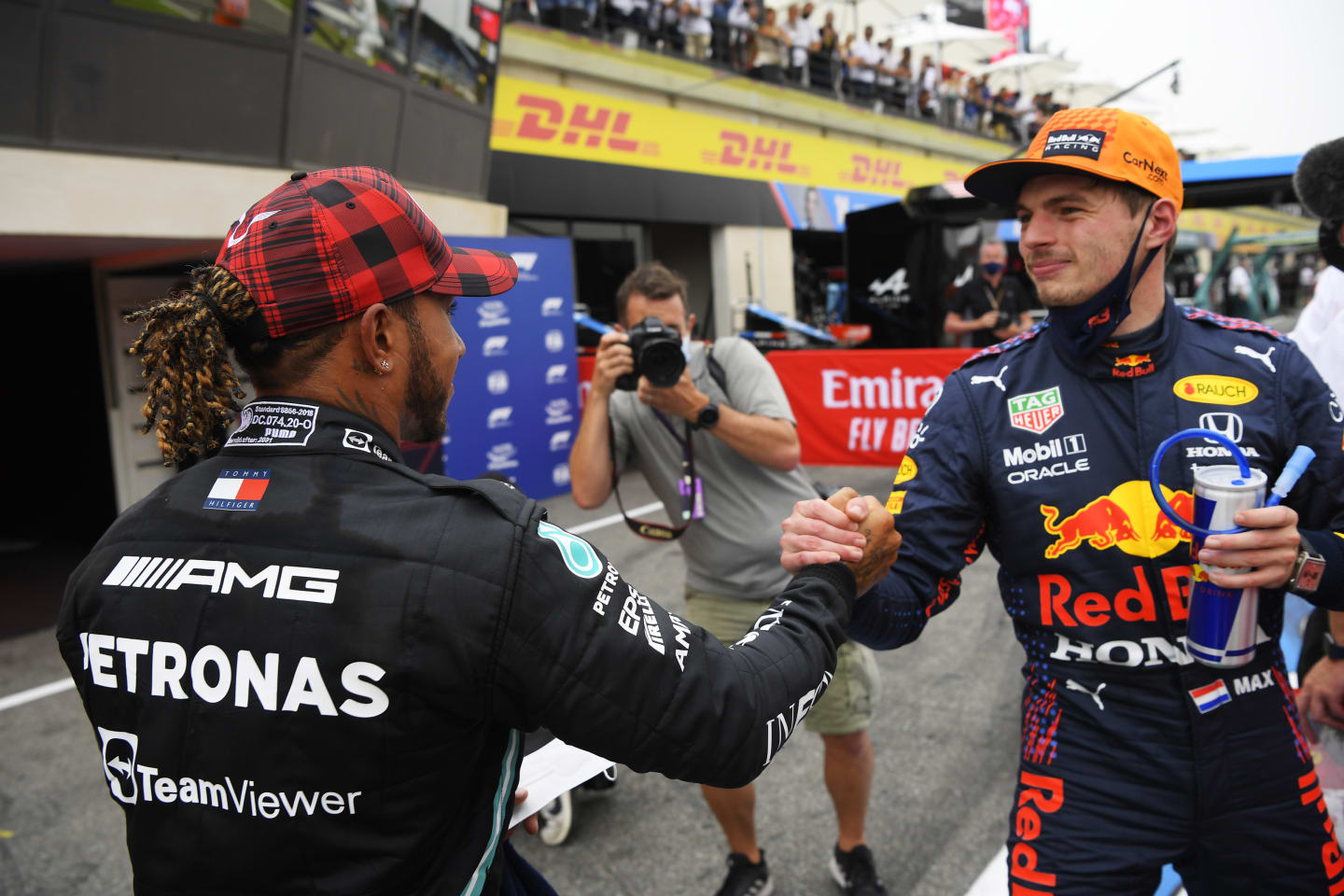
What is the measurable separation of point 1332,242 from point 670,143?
621 inches

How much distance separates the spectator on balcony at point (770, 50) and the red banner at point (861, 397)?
13532mm

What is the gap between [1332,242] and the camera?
8.07ft

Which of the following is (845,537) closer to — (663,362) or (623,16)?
(663,362)

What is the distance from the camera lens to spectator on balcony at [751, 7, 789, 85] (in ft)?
64.0

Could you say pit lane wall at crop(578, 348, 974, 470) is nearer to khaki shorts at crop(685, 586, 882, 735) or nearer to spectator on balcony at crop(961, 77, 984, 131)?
khaki shorts at crop(685, 586, 882, 735)

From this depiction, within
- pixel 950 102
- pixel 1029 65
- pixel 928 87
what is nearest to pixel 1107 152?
pixel 928 87

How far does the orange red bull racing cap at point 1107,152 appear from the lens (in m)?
1.68

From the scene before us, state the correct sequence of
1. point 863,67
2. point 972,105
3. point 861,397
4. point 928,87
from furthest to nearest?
point 972,105 < point 928,87 < point 863,67 < point 861,397

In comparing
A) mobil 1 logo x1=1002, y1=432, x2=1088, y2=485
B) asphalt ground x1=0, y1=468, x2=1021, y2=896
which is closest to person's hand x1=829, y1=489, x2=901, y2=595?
mobil 1 logo x1=1002, y1=432, x2=1088, y2=485

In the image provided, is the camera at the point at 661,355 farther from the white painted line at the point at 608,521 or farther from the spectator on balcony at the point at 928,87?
the spectator on balcony at the point at 928,87

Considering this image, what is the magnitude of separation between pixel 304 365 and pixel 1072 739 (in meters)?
1.55

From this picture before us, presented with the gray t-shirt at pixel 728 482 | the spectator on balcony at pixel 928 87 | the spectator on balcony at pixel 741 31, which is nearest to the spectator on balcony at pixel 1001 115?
the spectator on balcony at pixel 928 87

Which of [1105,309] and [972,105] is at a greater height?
[972,105]

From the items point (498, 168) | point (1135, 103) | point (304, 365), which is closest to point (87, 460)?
point (498, 168)
